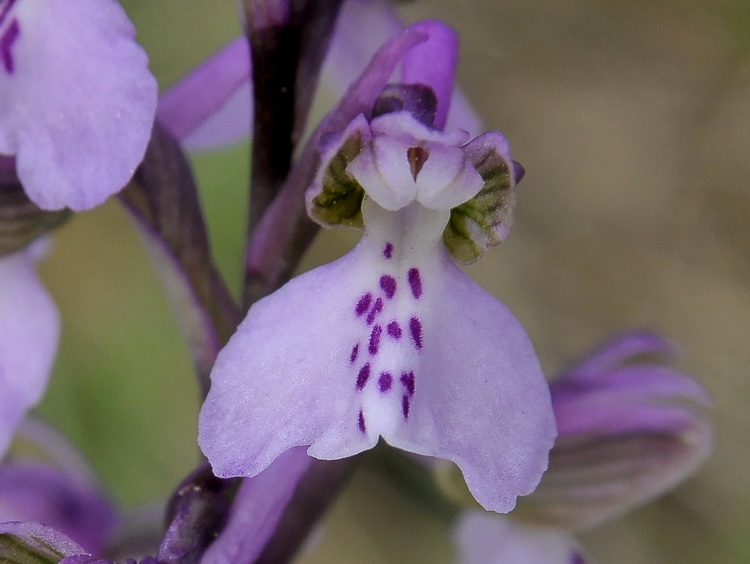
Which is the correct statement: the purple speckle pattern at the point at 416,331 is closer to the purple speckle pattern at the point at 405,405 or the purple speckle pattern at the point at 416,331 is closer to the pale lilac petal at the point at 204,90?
the purple speckle pattern at the point at 405,405

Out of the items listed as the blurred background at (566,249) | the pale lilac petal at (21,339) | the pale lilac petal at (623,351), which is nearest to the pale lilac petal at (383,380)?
the pale lilac petal at (21,339)

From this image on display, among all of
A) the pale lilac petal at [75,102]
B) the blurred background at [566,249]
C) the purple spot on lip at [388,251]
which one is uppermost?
the pale lilac petal at [75,102]

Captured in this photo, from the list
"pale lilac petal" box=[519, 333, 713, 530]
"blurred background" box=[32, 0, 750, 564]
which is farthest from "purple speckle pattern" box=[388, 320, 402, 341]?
"blurred background" box=[32, 0, 750, 564]

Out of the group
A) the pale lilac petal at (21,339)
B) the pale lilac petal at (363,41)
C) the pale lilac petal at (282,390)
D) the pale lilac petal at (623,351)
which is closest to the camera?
the pale lilac petal at (282,390)

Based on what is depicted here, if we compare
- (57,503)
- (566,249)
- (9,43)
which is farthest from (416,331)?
(566,249)

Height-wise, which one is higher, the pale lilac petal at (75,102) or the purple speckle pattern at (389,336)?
the pale lilac petal at (75,102)

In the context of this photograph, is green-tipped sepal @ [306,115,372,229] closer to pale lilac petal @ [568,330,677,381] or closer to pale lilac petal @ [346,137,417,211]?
pale lilac petal @ [346,137,417,211]
